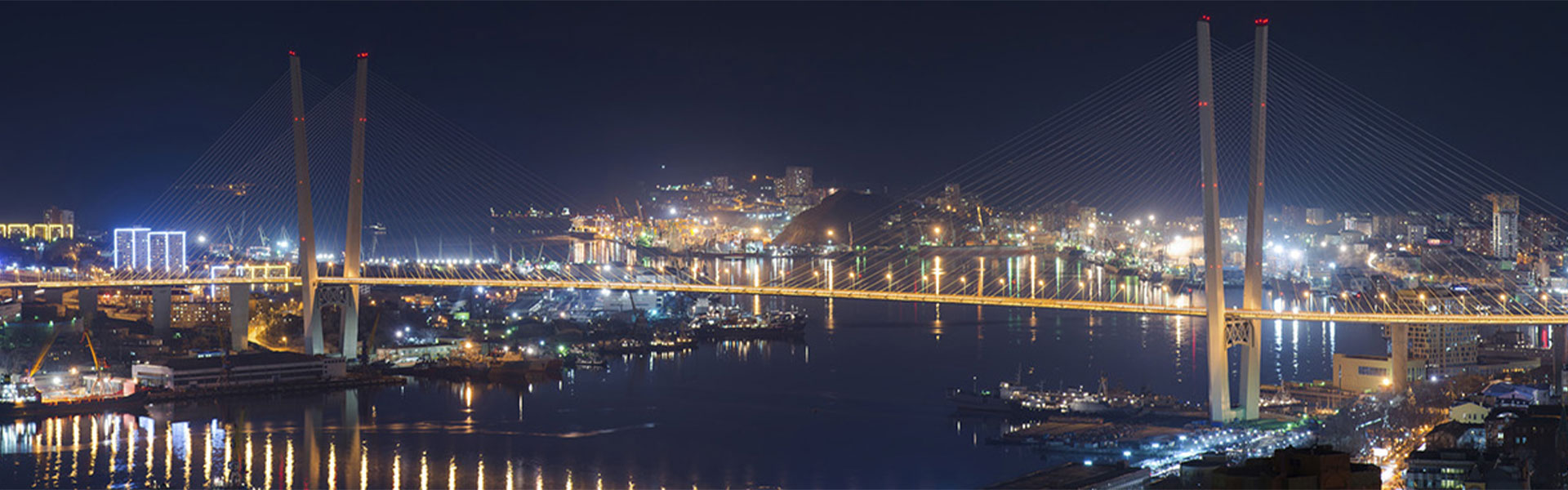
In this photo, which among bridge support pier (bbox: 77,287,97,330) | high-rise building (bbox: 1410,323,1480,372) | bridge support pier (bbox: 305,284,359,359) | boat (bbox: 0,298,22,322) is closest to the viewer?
high-rise building (bbox: 1410,323,1480,372)

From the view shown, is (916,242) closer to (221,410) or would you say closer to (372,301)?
(372,301)

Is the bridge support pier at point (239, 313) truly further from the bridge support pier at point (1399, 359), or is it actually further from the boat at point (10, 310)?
the bridge support pier at point (1399, 359)

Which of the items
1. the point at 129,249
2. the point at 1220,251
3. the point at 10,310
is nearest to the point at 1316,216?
the point at 129,249

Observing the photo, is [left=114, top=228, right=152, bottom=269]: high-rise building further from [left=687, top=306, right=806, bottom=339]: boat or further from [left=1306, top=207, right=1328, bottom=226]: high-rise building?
[left=1306, top=207, right=1328, bottom=226]: high-rise building

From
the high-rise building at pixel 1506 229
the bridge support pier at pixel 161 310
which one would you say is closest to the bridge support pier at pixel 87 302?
the bridge support pier at pixel 161 310

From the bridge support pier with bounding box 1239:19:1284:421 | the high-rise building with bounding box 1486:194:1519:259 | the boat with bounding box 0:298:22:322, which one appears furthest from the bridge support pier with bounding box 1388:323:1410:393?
the boat with bounding box 0:298:22:322

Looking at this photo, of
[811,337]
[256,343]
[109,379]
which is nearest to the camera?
[109,379]

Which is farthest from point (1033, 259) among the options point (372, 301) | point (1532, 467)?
point (1532, 467)
